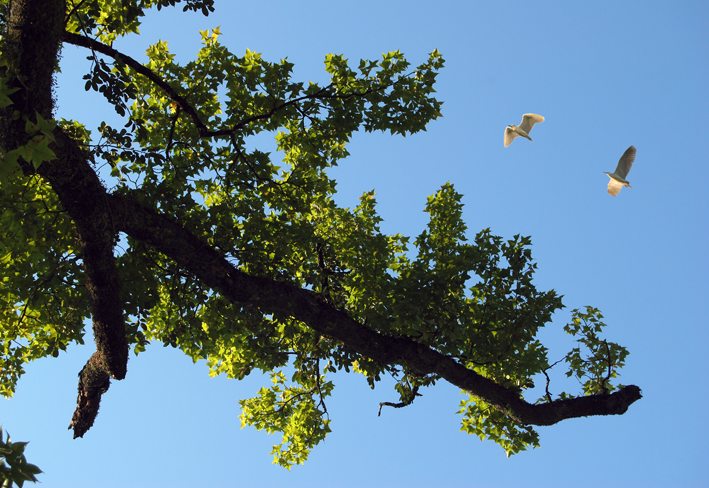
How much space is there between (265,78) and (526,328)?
689 cm

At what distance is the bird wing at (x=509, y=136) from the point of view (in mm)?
18136

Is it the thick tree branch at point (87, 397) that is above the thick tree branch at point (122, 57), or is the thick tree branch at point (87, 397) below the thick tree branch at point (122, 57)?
below

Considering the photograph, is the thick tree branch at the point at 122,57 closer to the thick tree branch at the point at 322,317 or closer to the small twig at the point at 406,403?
the thick tree branch at the point at 322,317

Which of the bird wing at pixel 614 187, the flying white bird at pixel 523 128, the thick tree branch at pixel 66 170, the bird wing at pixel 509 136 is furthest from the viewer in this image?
the bird wing at pixel 509 136

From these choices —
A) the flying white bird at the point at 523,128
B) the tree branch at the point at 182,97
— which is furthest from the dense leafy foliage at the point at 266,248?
the flying white bird at the point at 523,128

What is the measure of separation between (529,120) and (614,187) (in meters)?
3.03

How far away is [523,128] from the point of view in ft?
61.1

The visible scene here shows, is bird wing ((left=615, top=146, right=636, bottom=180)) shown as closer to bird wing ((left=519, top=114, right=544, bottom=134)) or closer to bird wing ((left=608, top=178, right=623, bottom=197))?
bird wing ((left=608, top=178, right=623, bottom=197))

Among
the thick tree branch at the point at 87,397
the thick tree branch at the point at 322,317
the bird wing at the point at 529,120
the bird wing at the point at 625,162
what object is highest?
the bird wing at the point at 529,120

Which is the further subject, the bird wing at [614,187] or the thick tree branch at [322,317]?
the bird wing at [614,187]

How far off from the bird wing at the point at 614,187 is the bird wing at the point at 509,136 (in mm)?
2891

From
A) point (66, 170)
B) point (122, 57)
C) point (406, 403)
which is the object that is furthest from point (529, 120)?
point (66, 170)

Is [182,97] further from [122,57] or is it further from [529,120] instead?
[529,120]

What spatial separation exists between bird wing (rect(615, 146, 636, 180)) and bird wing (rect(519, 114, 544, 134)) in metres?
2.42
